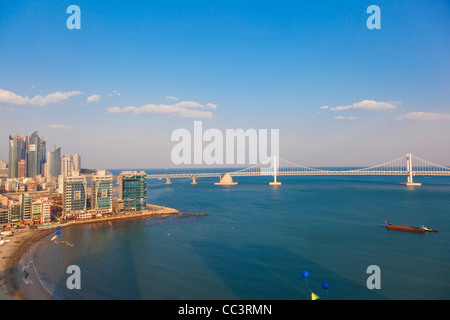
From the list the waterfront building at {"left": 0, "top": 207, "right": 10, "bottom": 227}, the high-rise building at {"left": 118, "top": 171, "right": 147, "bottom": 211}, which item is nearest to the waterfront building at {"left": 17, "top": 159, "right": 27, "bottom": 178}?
the waterfront building at {"left": 0, "top": 207, "right": 10, "bottom": 227}

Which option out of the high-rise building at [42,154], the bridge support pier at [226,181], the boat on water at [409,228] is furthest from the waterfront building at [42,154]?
the boat on water at [409,228]

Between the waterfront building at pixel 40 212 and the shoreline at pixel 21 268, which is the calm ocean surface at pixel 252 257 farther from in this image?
the waterfront building at pixel 40 212

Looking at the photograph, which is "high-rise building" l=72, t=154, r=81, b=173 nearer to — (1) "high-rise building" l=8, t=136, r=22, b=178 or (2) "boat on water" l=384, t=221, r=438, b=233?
(1) "high-rise building" l=8, t=136, r=22, b=178

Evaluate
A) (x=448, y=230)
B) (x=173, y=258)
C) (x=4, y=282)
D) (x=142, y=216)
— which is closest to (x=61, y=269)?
(x=4, y=282)

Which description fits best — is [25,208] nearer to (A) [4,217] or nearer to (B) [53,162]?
(A) [4,217]

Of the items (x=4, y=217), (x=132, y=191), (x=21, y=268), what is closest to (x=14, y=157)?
(x=4, y=217)
